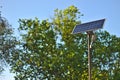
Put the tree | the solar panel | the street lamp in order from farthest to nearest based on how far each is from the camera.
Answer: the tree, the solar panel, the street lamp

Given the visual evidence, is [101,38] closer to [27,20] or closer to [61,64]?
[61,64]

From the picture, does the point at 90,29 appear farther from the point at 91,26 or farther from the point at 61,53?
the point at 61,53

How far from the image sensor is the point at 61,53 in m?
39.5

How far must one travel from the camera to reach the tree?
39.5m

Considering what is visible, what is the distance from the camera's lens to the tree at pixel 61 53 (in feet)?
129

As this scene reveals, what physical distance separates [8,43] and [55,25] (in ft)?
34.0

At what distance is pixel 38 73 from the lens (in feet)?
133

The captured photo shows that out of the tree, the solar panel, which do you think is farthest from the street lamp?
the tree

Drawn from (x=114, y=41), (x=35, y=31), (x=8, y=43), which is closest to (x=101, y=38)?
(x=114, y=41)

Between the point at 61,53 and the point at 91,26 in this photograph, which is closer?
the point at 91,26

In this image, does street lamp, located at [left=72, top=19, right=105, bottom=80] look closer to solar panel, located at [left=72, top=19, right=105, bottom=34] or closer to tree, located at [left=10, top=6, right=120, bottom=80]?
solar panel, located at [left=72, top=19, right=105, bottom=34]

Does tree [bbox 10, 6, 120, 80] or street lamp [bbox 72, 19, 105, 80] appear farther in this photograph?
tree [bbox 10, 6, 120, 80]

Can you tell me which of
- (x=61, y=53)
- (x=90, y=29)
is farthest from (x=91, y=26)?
(x=61, y=53)

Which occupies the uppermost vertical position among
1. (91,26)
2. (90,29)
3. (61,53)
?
(61,53)
